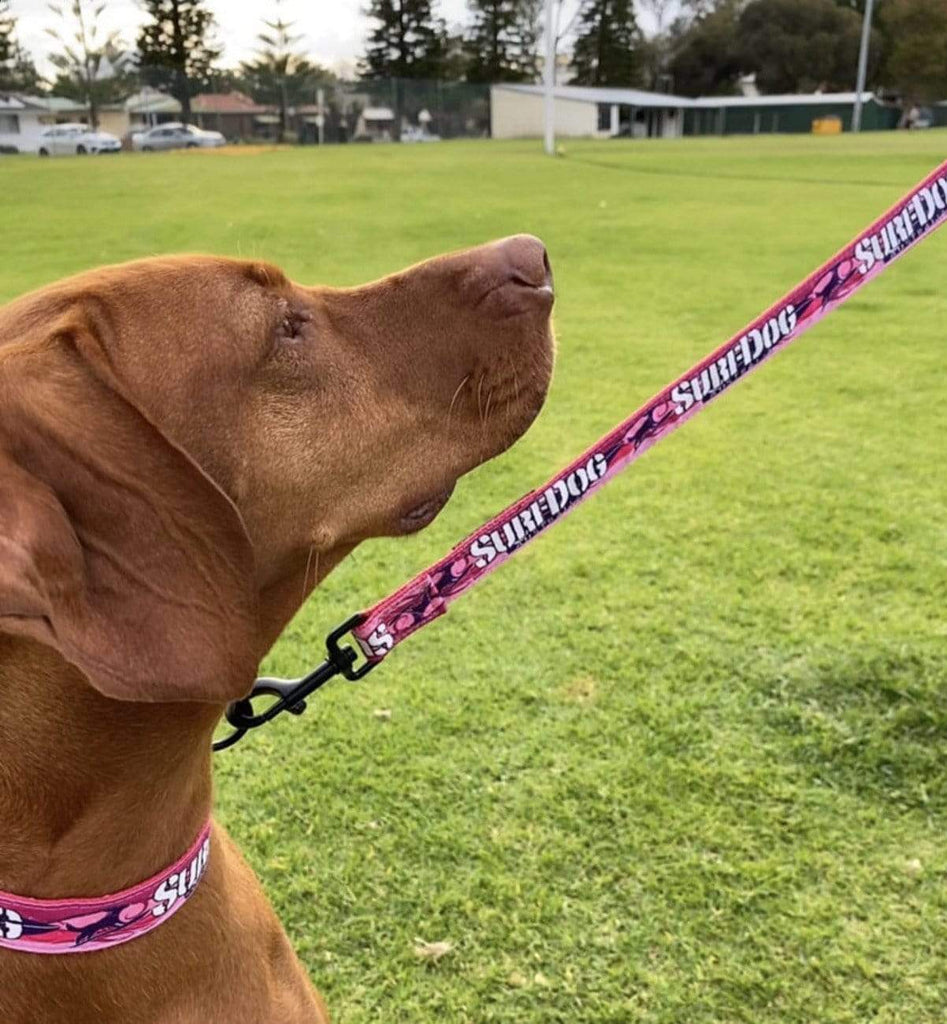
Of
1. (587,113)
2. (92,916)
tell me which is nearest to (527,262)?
(92,916)

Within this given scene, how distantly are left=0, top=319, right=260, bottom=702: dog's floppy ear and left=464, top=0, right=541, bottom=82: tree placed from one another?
258 ft

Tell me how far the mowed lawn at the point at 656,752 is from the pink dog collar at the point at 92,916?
3.46 feet

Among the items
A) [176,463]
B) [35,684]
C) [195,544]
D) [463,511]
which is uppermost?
[176,463]

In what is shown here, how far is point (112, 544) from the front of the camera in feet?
4.67

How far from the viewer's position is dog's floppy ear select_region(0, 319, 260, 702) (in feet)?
4.31

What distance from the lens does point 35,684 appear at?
1611 millimetres

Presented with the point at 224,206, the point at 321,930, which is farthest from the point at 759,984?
the point at 224,206

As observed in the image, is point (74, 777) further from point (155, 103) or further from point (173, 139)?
point (155, 103)

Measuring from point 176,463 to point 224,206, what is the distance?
731 inches

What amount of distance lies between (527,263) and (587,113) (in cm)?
6882

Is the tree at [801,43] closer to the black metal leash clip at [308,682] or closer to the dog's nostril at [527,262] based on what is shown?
the dog's nostril at [527,262]

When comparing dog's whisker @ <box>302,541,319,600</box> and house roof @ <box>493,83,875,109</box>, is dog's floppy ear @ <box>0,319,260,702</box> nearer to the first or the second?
dog's whisker @ <box>302,541,319,600</box>

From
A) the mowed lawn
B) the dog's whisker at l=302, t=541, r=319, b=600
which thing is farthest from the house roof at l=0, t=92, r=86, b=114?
the dog's whisker at l=302, t=541, r=319, b=600

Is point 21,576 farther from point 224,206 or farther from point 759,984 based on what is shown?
point 224,206
